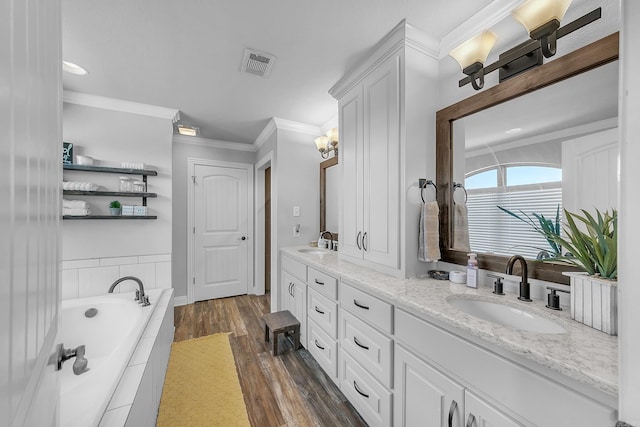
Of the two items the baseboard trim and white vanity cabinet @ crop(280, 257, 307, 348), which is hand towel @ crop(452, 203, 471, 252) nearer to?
white vanity cabinet @ crop(280, 257, 307, 348)

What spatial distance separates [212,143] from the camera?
3.72 metres

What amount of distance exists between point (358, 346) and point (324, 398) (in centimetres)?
53

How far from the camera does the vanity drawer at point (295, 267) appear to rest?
7.75 ft

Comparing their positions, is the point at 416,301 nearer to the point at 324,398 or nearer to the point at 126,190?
the point at 324,398

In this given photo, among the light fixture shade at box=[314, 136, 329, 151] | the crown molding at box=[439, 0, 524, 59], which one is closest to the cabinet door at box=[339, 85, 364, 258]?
the light fixture shade at box=[314, 136, 329, 151]

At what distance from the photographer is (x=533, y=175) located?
1286 millimetres

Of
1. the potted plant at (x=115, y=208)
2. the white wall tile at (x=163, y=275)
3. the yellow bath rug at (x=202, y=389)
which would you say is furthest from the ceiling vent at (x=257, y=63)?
the yellow bath rug at (x=202, y=389)

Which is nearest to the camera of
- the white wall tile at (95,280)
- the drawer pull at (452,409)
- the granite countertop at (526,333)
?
the granite countertop at (526,333)

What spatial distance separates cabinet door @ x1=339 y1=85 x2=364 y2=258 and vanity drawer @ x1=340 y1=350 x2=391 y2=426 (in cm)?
77

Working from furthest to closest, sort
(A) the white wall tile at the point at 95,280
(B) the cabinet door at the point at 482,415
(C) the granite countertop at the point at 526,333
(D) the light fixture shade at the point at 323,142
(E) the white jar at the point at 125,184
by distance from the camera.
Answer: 1. (D) the light fixture shade at the point at 323,142
2. (E) the white jar at the point at 125,184
3. (A) the white wall tile at the point at 95,280
4. (B) the cabinet door at the point at 482,415
5. (C) the granite countertop at the point at 526,333

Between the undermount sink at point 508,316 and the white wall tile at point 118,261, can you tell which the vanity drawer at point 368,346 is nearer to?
the undermount sink at point 508,316

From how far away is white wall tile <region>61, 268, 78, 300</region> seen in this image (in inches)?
91.8

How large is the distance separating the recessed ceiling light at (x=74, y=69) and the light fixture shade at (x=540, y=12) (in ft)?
9.42

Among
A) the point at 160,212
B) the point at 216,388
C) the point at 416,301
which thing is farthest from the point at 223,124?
the point at 416,301
